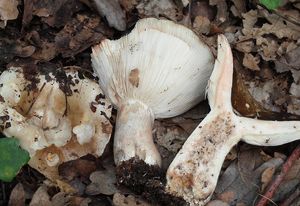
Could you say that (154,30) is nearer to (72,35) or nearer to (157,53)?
(157,53)

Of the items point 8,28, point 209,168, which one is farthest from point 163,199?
point 8,28

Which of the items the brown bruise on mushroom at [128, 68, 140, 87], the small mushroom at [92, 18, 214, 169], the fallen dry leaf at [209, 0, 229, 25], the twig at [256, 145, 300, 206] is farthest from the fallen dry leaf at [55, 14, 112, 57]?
the twig at [256, 145, 300, 206]

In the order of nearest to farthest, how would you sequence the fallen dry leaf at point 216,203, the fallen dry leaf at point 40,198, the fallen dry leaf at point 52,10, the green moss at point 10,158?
the green moss at point 10,158 < the fallen dry leaf at point 40,198 < the fallen dry leaf at point 216,203 < the fallen dry leaf at point 52,10

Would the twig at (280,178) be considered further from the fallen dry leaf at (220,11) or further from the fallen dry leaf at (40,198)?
the fallen dry leaf at (40,198)

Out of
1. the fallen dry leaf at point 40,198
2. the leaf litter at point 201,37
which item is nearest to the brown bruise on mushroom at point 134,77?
the leaf litter at point 201,37

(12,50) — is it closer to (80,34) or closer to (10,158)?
(80,34)

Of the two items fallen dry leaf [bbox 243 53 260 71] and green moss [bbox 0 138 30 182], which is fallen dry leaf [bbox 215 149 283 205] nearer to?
fallen dry leaf [bbox 243 53 260 71]

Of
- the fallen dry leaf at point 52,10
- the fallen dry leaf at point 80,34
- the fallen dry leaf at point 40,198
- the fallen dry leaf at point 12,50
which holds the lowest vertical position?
the fallen dry leaf at point 40,198
